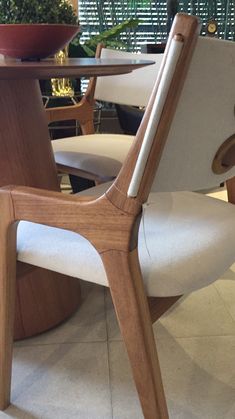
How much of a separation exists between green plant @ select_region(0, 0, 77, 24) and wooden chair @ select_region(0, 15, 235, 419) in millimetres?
514

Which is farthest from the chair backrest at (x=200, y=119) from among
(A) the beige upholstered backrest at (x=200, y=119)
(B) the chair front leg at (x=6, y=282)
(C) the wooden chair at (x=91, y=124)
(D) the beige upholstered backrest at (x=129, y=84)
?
(D) the beige upholstered backrest at (x=129, y=84)

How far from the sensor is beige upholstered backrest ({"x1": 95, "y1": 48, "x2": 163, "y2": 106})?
5.76 feet

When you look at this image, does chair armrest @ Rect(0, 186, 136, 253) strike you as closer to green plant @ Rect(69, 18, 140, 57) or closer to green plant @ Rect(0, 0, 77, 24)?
green plant @ Rect(0, 0, 77, 24)

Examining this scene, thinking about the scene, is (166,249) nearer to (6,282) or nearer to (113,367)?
(6,282)

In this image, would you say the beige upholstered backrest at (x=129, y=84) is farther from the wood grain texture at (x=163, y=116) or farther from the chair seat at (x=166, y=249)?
the wood grain texture at (x=163, y=116)

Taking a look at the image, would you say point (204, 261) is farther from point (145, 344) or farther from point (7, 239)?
point (7, 239)

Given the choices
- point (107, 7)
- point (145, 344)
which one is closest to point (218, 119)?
point (145, 344)

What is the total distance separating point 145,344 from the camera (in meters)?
0.75

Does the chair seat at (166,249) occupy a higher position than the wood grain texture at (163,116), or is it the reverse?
the wood grain texture at (163,116)

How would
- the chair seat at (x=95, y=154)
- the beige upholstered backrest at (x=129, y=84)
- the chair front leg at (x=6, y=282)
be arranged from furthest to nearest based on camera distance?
the beige upholstered backrest at (x=129, y=84) < the chair seat at (x=95, y=154) < the chair front leg at (x=6, y=282)

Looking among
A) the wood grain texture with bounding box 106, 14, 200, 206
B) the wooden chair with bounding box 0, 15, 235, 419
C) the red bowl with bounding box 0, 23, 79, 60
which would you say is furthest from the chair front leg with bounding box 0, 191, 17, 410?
the red bowl with bounding box 0, 23, 79, 60

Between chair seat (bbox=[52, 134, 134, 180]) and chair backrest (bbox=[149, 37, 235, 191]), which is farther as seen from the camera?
chair seat (bbox=[52, 134, 134, 180])

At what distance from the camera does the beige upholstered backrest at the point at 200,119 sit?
2.02 feet

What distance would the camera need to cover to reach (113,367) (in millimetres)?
1216
